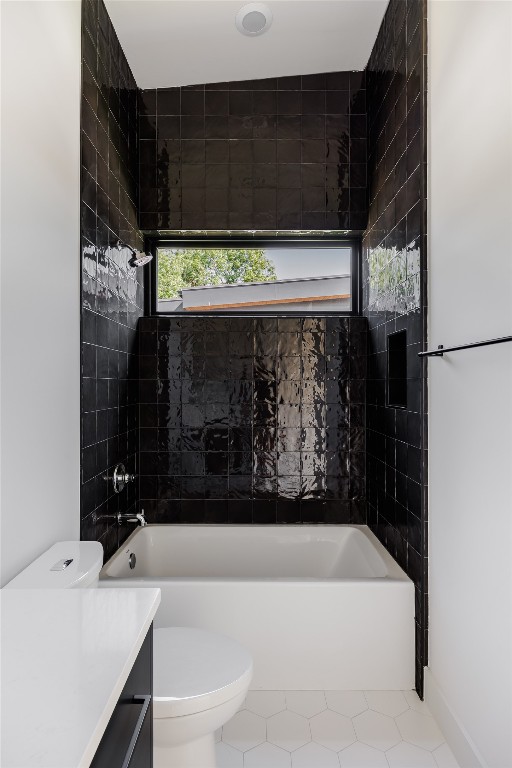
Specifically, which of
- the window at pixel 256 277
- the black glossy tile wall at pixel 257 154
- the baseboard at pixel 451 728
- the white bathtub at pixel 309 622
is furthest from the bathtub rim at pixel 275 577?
the black glossy tile wall at pixel 257 154

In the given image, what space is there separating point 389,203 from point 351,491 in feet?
5.34

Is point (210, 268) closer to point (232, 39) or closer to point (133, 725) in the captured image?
point (232, 39)

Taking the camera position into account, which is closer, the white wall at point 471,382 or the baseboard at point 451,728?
the white wall at point 471,382

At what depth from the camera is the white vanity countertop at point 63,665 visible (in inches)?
26.8

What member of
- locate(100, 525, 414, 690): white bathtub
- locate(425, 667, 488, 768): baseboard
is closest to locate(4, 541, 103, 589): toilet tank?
locate(100, 525, 414, 690): white bathtub

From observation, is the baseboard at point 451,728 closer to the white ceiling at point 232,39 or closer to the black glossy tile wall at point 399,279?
the black glossy tile wall at point 399,279

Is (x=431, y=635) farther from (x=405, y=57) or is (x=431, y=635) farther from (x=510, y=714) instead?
(x=405, y=57)

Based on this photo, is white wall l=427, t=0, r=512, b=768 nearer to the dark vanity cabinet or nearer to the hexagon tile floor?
the hexagon tile floor

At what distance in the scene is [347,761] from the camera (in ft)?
5.73

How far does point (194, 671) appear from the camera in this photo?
4.95 ft

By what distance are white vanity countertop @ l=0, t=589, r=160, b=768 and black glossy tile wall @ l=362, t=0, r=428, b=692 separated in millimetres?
1330

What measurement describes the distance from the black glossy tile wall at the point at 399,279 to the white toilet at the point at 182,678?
2.98ft

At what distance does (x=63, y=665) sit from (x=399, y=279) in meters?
2.03

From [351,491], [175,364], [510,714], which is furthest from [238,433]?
[510,714]
